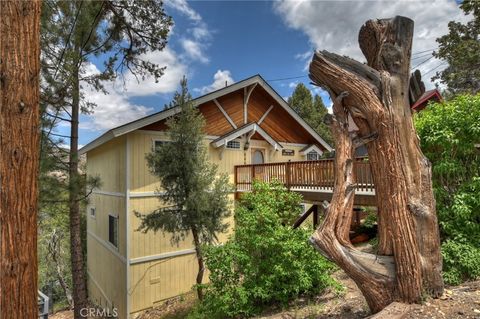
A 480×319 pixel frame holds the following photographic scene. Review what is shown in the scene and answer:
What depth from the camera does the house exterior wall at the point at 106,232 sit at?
32.2 ft

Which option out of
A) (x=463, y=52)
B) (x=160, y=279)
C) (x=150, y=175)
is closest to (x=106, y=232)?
(x=160, y=279)

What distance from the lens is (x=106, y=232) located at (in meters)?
11.8

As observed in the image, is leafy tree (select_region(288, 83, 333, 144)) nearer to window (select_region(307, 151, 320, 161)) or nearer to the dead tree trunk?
window (select_region(307, 151, 320, 161))

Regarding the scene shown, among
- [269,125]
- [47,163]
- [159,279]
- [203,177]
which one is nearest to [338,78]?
[203,177]

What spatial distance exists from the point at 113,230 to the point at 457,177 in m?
10.8

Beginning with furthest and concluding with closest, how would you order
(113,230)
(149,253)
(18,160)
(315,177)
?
(113,230)
(149,253)
(315,177)
(18,160)

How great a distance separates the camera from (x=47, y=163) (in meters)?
7.29

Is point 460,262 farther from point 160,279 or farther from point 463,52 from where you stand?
point 463,52

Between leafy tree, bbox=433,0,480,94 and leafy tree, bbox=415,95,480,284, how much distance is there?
36.2 feet

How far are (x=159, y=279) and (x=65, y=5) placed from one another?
8532mm

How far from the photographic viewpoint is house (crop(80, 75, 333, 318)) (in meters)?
9.38

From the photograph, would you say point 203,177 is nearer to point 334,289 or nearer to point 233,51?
point 334,289

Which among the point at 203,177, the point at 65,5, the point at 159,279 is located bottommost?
the point at 159,279

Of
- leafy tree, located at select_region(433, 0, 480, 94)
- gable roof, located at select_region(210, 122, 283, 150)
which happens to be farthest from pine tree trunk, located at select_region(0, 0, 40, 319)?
leafy tree, located at select_region(433, 0, 480, 94)
